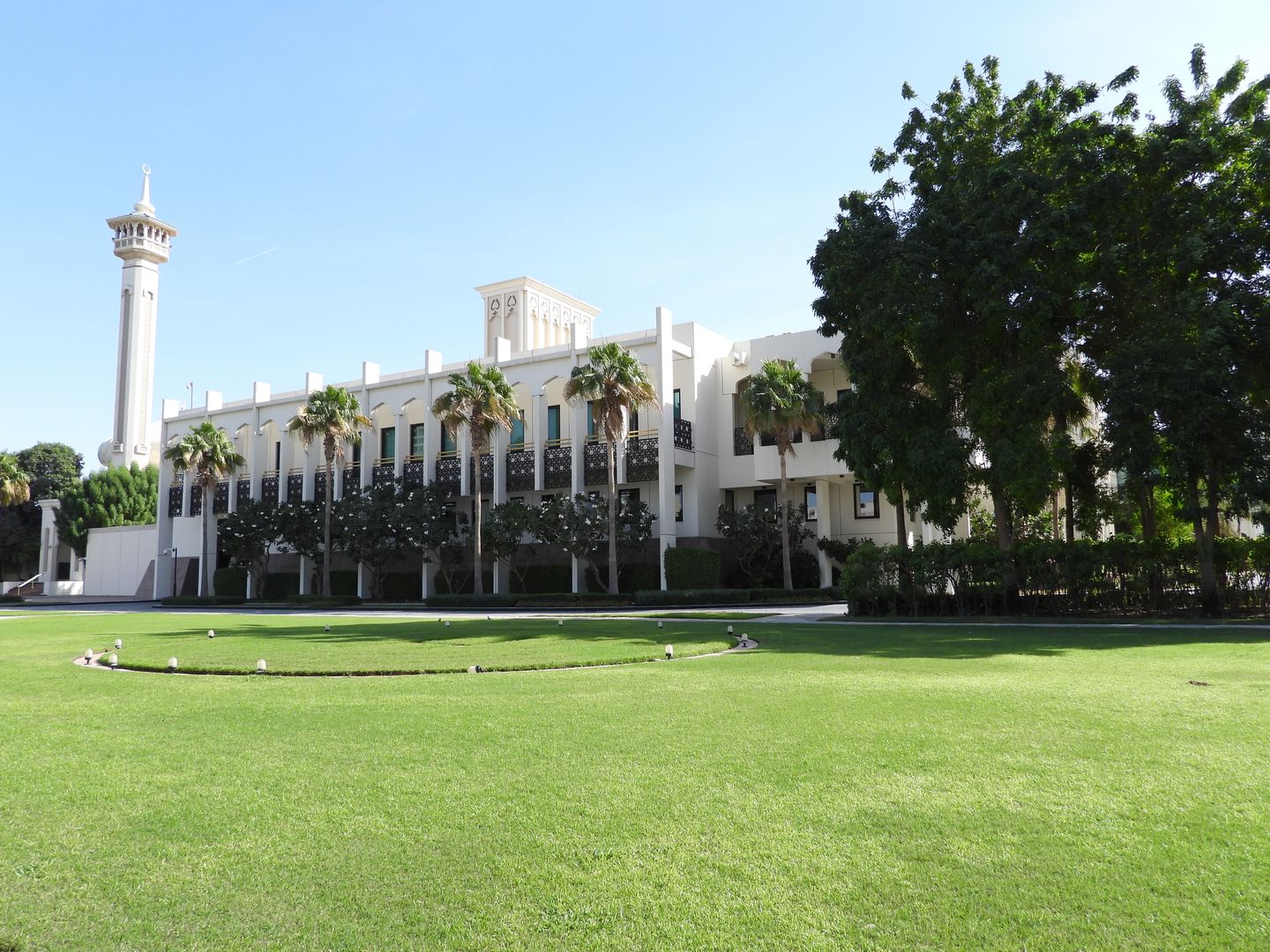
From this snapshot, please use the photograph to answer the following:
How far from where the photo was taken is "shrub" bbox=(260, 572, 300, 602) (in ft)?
167

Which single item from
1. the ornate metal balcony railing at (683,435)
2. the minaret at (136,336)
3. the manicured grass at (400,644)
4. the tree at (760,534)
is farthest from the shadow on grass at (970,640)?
the minaret at (136,336)

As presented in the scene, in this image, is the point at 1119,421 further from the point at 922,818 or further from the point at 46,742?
the point at 46,742

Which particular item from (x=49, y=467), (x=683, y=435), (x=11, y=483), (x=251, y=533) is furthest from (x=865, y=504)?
(x=49, y=467)

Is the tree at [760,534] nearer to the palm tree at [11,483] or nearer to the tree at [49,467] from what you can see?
the palm tree at [11,483]

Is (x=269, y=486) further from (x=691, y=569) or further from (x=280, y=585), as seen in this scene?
(x=691, y=569)

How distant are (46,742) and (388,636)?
11.7 meters

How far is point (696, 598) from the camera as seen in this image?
3469 cm

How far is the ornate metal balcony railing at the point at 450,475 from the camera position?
4558 cm

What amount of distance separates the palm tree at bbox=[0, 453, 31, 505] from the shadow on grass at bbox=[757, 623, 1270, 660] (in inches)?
2313

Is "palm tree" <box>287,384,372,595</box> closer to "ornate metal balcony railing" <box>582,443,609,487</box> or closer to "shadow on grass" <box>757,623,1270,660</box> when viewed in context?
"ornate metal balcony railing" <box>582,443,609,487</box>

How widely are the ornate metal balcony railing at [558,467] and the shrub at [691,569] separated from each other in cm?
751

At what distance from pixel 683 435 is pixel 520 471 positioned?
890 cm

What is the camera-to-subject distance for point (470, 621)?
78.7 ft

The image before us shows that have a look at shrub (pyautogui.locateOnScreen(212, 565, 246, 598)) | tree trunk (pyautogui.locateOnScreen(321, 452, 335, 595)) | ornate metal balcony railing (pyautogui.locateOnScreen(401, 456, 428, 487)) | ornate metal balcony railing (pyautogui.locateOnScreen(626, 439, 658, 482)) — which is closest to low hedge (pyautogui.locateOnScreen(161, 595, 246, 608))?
shrub (pyautogui.locateOnScreen(212, 565, 246, 598))
